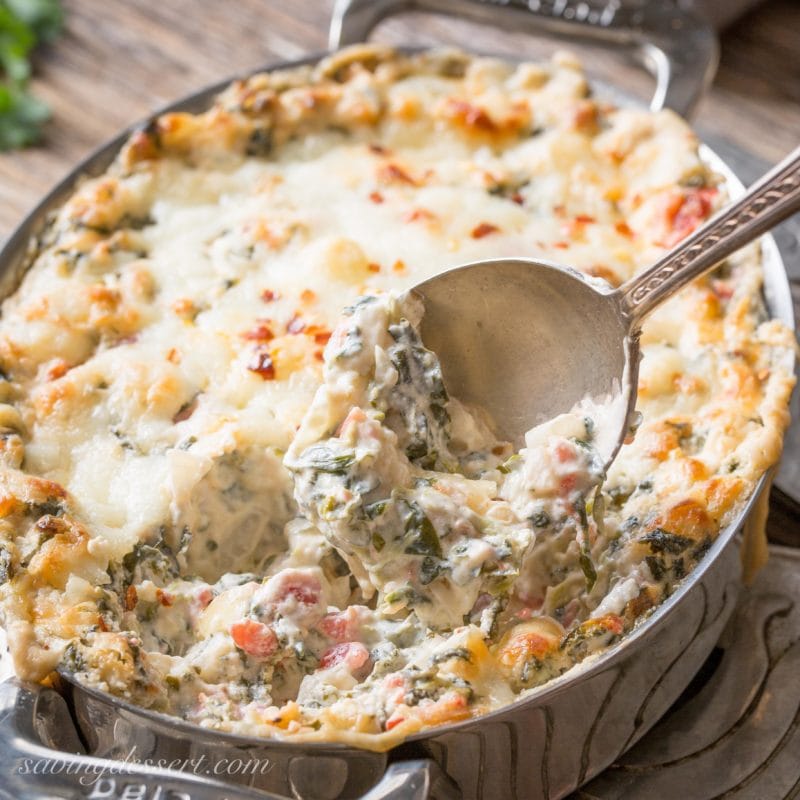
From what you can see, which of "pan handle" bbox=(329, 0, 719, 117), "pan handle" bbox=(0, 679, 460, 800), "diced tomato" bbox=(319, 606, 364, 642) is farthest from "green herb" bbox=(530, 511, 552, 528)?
"pan handle" bbox=(329, 0, 719, 117)

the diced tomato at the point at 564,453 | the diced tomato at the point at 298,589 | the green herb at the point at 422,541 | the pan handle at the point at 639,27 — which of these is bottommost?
the diced tomato at the point at 298,589

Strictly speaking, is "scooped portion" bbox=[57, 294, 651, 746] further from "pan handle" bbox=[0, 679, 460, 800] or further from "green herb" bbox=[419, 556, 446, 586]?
"pan handle" bbox=[0, 679, 460, 800]

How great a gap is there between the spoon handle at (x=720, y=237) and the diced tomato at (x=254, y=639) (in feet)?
3.08

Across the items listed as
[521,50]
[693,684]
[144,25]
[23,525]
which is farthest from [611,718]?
[144,25]

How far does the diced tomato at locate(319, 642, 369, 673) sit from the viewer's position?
6.86ft

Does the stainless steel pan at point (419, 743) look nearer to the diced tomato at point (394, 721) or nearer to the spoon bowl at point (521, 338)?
the diced tomato at point (394, 721)

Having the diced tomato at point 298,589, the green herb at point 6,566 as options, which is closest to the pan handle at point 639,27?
the diced tomato at point 298,589

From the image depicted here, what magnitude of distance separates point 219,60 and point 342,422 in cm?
269

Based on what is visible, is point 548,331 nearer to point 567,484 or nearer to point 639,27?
point 567,484

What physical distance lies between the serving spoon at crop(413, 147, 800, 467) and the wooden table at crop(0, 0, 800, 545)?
1927mm

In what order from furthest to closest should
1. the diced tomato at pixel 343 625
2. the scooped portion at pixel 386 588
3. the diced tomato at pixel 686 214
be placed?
the diced tomato at pixel 686 214, the diced tomato at pixel 343 625, the scooped portion at pixel 386 588

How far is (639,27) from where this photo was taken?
3.34 m

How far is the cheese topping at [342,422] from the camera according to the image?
6.84ft

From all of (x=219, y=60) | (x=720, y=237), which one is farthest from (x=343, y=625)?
(x=219, y=60)
